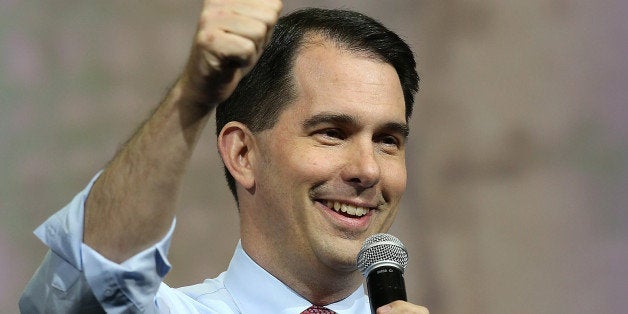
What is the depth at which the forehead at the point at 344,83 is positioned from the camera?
242 cm

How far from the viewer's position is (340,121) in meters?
2.39

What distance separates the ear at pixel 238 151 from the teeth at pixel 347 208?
0.80 ft

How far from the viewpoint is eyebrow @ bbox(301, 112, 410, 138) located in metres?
2.39

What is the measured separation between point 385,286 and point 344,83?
2.78 ft

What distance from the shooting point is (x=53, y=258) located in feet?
5.69

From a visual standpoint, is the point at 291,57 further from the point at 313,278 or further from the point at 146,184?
the point at 146,184

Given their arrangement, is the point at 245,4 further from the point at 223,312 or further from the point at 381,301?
A: the point at 223,312

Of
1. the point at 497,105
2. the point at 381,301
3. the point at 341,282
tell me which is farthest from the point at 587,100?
the point at 381,301

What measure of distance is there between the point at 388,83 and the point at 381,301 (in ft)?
3.16

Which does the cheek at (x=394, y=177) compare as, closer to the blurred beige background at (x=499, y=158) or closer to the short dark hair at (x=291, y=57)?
the short dark hair at (x=291, y=57)

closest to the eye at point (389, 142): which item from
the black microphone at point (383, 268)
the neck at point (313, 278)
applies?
the neck at point (313, 278)

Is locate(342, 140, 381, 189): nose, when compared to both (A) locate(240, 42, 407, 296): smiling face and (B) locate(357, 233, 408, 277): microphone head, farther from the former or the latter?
(B) locate(357, 233, 408, 277): microphone head

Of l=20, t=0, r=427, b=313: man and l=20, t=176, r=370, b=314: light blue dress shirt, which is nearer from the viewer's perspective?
l=20, t=176, r=370, b=314: light blue dress shirt

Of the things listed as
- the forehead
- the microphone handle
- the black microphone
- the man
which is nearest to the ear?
the man
